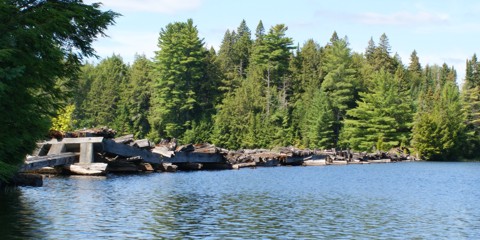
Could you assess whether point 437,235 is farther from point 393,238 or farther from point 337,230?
point 337,230

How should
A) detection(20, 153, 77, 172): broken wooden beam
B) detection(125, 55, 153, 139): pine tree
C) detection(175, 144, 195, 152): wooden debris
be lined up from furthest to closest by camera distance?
detection(125, 55, 153, 139): pine tree → detection(175, 144, 195, 152): wooden debris → detection(20, 153, 77, 172): broken wooden beam

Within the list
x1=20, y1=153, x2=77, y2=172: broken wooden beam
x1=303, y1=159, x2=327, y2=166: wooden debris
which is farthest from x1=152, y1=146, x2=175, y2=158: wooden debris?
x1=303, y1=159, x2=327, y2=166: wooden debris

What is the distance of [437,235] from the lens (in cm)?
1948

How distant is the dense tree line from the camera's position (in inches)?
4200

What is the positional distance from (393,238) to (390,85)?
→ 3805 inches

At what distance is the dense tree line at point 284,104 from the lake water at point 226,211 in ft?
232

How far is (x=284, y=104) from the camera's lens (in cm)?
11494

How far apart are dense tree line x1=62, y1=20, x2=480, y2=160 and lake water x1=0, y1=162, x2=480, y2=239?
7083 centimetres

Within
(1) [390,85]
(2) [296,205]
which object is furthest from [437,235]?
(1) [390,85]

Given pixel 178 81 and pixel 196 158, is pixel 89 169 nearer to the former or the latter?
pixel 196 158

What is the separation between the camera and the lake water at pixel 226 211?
18.4m

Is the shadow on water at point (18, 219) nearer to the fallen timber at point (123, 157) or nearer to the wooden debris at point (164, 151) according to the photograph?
the fallen timber at point (123, 157)

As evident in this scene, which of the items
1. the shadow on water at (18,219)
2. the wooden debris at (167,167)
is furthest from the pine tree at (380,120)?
the shadow on water at (18,219)

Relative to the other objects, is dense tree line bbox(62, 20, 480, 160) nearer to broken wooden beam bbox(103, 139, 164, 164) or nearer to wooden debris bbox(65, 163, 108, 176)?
broken wooden beam bbox(103, 139, 164, 164)
